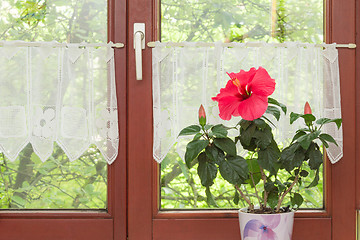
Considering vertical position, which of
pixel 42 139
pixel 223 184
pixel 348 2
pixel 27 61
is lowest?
pixel 223 184

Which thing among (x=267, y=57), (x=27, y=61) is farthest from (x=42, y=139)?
(x=267, y=57)

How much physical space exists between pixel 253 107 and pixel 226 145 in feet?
0.51

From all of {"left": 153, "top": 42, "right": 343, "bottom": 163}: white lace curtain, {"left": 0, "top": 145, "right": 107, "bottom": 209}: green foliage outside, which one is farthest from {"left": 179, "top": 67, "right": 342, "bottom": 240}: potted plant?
{"left": 0, "top": 145, "right": 107, "bottom": 209}: green foliage outside

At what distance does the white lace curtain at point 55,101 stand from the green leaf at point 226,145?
454 mm

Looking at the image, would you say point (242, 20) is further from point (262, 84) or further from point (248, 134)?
point (248, 134)

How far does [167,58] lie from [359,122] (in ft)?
2.74

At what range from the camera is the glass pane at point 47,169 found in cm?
180

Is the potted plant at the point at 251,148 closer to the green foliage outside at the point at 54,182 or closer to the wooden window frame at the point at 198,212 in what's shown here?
the wooden window frame at the point at 198,212

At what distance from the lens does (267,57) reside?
1.77 metres

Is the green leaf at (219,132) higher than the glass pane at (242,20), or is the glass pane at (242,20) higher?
the glass pane at (242,20)

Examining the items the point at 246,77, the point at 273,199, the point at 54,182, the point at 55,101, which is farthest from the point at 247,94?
the point at 54,182

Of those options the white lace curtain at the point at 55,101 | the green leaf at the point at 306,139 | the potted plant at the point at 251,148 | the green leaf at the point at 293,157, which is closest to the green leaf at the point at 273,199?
the potted plant at the point at 251,148

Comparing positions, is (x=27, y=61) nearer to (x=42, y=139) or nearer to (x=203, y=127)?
(x=42, y=139)

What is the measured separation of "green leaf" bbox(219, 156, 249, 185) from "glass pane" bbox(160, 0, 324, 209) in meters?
0.34
